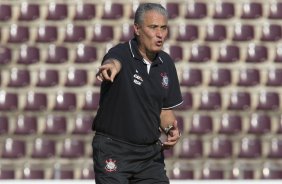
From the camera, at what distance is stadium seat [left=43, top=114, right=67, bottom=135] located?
866 cm

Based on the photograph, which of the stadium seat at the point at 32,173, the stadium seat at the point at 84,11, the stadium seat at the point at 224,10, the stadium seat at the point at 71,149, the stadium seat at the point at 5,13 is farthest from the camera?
the stadium seat at the point at 224,10

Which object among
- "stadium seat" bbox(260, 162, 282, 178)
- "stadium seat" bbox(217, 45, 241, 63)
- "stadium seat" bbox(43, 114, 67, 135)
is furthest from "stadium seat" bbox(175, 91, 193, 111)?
"stadium seat" bbox(43, 114, 67, 135)

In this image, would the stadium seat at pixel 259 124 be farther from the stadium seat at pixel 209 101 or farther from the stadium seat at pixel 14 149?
the stadium seat at pixel 14 149

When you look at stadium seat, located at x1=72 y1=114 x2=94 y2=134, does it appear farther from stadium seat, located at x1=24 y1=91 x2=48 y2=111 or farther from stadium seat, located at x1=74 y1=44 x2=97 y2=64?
stadium seat, located at x1=74 y1=44 x2=97 y2=64

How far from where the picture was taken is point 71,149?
861cm

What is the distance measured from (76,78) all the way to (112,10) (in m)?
0.89

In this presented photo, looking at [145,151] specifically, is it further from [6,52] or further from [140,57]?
[6,52]

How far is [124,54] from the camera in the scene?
3750 millimetres

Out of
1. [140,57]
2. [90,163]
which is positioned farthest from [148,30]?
[90,163]

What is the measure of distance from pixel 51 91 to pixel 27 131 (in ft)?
1.65

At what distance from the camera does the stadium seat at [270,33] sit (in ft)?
30.2

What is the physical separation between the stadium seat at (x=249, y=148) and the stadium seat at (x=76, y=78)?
178cm

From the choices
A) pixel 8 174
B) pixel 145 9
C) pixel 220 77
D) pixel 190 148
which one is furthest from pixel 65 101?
pixel 145 9

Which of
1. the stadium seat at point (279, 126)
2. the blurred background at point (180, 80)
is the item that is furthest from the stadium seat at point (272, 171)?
the stadium seat at point (279, 126)
